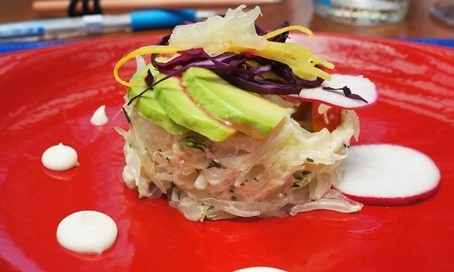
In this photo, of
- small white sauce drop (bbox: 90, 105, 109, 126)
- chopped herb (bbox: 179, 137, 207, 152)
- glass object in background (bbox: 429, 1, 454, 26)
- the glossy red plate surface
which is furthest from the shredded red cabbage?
glass object in background (bbox: 429, 1, 454, 26)

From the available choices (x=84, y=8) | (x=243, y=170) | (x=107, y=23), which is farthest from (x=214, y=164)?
(x=84, y=8)

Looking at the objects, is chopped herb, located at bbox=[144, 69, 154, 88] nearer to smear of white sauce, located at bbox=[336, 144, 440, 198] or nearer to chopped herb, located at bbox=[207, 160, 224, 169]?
chopped herb, located at bbox=[207, 160, 224, 169]

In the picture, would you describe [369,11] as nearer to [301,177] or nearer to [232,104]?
[301,177]

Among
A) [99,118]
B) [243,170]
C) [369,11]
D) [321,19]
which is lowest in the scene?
[321,19]

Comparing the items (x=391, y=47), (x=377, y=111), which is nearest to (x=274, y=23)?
(x=391, y=47)

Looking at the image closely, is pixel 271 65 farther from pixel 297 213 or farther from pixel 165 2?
pixel 165 2

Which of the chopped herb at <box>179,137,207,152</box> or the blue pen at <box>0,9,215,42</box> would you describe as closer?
the chopped herb at <box>179,137,207,152</box>

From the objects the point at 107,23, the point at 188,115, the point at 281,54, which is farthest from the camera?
the point at 107,23
